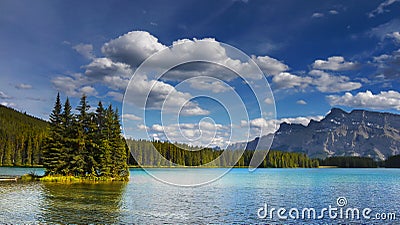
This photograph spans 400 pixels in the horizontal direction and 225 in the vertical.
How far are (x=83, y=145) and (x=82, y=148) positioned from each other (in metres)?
0.60

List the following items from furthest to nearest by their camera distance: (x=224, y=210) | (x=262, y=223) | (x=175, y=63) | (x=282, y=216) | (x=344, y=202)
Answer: (x=344, y=202), (x=224, y=210), (x=282, y=216), (x=262, y=223), (x=175, y=63)

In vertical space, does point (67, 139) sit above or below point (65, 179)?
above

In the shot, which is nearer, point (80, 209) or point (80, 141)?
point (80, 209)

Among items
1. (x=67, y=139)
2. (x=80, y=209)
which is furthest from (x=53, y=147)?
(x=80, y=209)

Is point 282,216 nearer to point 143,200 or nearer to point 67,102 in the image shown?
→ point 143,200

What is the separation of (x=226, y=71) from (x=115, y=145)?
55057 mm

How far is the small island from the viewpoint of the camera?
66938 mm

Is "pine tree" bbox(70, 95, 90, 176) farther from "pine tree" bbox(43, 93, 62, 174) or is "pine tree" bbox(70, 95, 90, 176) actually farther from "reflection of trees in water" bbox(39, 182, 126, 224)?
"reflection of trees in water" bbox(39, 182, 126, 224)

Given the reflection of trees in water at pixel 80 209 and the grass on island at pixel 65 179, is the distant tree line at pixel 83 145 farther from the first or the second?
the reflection of trees in water at pixel 80 209

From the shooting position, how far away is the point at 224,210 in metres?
34.5

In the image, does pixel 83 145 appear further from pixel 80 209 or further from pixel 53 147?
pixel 80 209

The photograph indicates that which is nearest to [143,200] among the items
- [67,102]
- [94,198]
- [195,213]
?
[94,198]

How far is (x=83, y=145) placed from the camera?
228 ft

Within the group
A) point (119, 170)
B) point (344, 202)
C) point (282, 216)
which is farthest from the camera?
point (119, 170)
